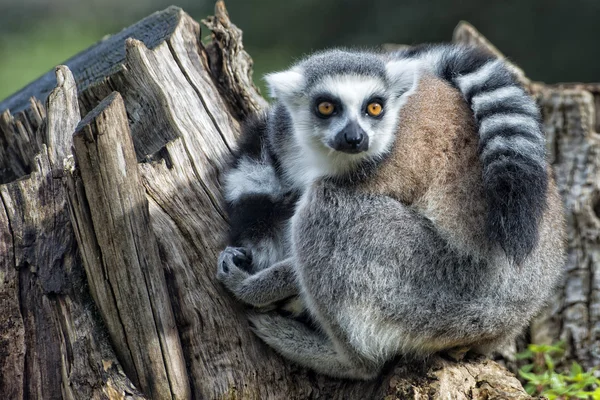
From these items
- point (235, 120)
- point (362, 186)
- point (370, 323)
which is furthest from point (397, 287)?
point (235, 120)

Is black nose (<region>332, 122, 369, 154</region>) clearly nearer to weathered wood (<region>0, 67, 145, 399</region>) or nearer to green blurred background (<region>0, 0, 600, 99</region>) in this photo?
weathered wood (<region>0, 67, 145, 399</region>)

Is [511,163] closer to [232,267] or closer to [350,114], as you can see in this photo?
[350,114]

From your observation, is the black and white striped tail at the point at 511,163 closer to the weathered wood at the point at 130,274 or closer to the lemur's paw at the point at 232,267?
the lemur's paw at the point at 232,267

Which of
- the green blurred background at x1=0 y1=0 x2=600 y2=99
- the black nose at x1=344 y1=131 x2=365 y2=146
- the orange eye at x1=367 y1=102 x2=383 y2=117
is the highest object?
the green blurred background at x1=0 y1=0 x2=600 y2=99

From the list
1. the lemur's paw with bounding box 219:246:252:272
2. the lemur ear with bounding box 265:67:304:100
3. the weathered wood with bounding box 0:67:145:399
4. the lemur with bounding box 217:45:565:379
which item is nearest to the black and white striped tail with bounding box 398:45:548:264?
the lemur with bounding box 217:45:565:379

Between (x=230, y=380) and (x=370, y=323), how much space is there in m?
0.71

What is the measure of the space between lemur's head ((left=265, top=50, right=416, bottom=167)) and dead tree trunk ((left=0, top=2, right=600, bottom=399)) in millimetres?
719

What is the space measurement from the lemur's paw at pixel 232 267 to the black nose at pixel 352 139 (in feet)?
2.51

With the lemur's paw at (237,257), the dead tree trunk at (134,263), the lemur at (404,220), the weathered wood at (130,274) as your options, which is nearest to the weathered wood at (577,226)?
the lemur at (404,220)

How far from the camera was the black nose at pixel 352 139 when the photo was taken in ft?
10.8

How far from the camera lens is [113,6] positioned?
456 inches

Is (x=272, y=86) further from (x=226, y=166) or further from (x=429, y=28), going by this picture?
(x=429, y=28)

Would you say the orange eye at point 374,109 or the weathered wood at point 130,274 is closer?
the weathered wood at point 130,274

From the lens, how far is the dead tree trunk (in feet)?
10.2
